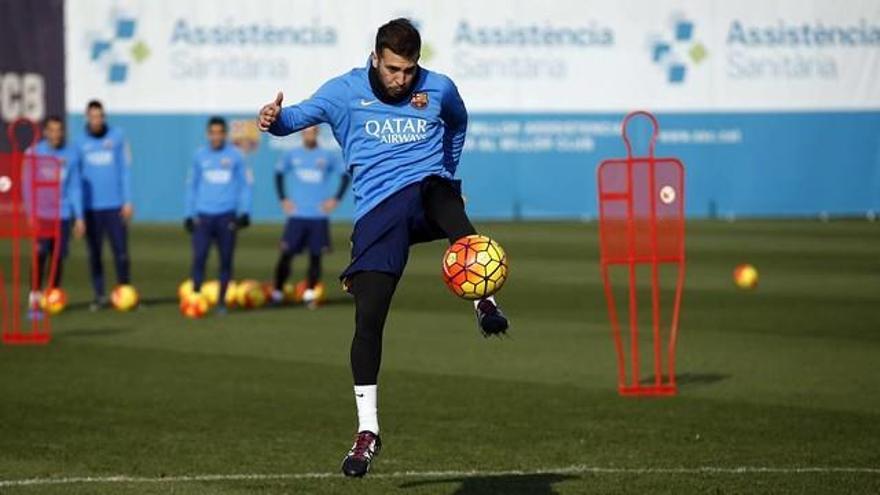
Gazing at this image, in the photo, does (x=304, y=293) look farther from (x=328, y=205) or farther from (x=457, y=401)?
(x=457, y=401)

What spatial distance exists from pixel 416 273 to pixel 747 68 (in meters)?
18.6

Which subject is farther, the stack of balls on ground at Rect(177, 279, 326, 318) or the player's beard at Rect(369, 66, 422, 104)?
the stack of balls on ground at Rect(177, 279, 326, 318)

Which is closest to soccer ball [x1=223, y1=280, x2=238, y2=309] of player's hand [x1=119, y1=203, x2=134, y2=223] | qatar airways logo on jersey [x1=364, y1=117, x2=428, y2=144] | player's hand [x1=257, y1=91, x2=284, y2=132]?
player's hand [x1=119, y1=203, x2=134, y2=223]

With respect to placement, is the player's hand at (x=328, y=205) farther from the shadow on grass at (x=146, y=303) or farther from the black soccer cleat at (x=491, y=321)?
the black soccer cleat at (x=491, y=321)

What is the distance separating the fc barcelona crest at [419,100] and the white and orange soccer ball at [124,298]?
47.7 ft

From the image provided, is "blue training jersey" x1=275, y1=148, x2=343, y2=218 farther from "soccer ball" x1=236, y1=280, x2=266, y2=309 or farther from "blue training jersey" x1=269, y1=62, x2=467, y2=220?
"blue training jersey" x1=269, y1=62, x2=467, y2=220

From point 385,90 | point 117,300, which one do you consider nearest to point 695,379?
point 385,90

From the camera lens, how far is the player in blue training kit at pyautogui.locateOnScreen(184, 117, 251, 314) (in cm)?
2450

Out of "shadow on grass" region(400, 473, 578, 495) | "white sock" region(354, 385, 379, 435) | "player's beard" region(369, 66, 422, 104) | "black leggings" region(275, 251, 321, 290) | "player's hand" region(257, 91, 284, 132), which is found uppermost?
"player's beard" region(369, 66, 422, 104)

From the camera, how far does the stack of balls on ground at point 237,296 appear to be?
23609mm

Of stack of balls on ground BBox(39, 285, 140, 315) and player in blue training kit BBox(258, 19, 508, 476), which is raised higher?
player in blue training kit BBox(258, 19, 508, 476)

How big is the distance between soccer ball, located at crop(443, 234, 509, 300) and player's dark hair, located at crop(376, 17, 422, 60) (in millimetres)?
996

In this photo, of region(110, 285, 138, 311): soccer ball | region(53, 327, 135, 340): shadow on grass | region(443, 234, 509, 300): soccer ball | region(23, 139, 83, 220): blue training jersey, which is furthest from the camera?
region(23, 139, 83, 220): blue training jersey

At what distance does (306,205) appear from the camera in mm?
26234
